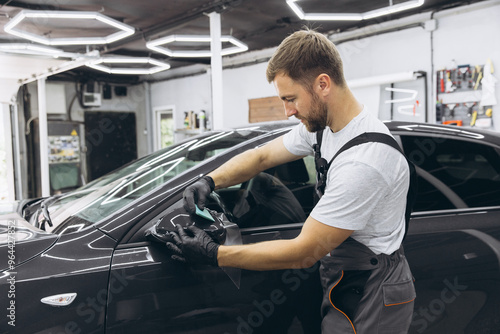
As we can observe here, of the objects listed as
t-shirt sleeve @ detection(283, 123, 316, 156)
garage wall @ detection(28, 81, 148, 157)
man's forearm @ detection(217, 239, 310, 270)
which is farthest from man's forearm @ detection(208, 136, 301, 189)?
garage wall @ detection(28, 81, 148, 157)

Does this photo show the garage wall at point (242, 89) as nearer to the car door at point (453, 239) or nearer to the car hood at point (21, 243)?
the car door at point (453, 239)

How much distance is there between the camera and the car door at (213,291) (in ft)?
4.33

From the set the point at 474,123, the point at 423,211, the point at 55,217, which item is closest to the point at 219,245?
the point at 55,217

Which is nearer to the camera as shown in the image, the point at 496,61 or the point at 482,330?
the point at 482,330

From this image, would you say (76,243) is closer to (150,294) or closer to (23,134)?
(150,294)

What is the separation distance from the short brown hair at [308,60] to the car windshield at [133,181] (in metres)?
0.57

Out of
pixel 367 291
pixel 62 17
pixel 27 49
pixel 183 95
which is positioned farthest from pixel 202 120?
pixel 367 291

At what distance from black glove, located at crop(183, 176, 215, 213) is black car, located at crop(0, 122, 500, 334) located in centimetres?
6

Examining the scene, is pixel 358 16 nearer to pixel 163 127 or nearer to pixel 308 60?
pixel 308 60

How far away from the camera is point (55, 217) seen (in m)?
1.70

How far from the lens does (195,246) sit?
1211mm

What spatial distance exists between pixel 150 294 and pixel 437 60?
5371 mm

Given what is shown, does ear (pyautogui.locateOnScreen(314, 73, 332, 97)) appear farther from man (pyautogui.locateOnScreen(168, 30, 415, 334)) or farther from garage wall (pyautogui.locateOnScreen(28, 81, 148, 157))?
garage wall (pyautogui.locateOnScreen(28, 81, 148, 157))

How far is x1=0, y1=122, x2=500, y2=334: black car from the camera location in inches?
50.1
